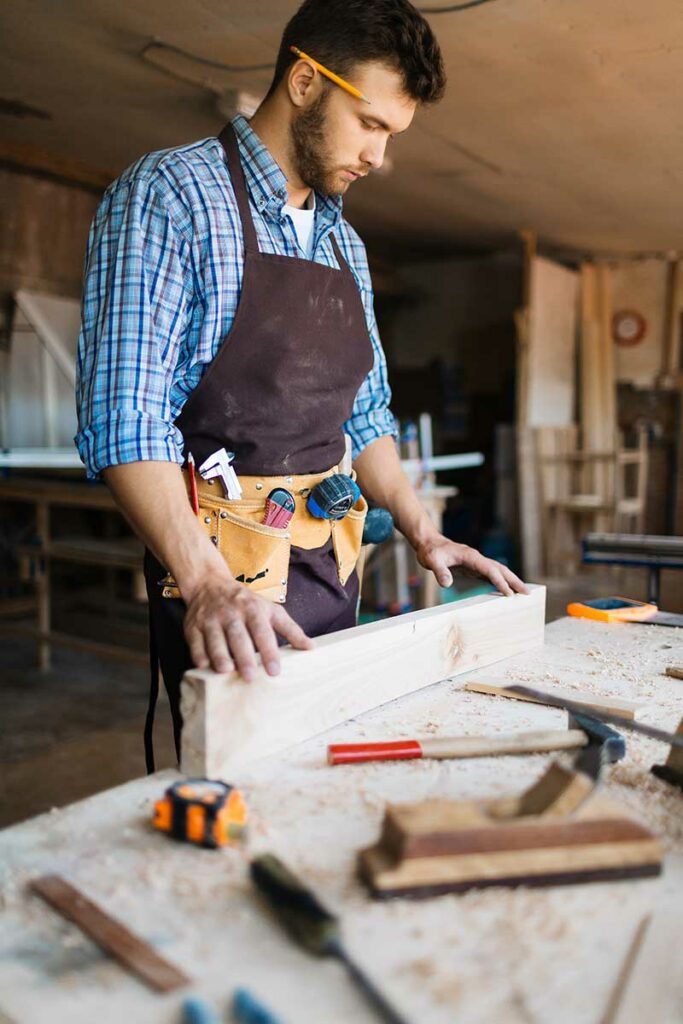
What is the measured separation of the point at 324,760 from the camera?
1.07 m

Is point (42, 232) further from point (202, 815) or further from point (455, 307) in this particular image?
point (202, 815)

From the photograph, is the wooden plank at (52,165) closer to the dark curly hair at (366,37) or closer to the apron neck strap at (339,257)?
the apron neck strap at (339,257)

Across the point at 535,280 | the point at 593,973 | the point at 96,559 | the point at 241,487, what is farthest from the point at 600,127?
the point at 593,973

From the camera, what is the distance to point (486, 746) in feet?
3.53

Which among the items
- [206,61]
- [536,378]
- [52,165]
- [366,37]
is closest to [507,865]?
[366,37]

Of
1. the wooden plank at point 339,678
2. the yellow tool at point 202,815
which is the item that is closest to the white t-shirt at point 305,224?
the wooden plank at point 339,678

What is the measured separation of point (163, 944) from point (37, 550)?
4307 mm

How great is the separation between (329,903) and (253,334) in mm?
998

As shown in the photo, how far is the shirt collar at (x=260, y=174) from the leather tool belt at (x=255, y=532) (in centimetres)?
49

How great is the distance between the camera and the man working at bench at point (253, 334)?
1295 mm

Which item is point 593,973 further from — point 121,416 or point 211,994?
point 121,416

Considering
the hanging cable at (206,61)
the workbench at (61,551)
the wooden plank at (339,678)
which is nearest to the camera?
the wooden plank at (339,678)

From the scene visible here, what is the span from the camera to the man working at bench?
1.29m

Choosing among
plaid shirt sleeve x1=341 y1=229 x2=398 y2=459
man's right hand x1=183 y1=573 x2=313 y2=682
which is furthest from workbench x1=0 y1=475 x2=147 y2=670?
man's right hand x1=183 y1=573 x2=313 y2=682
